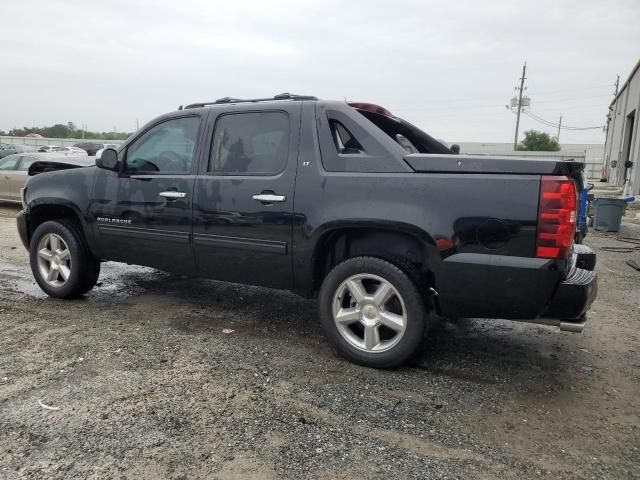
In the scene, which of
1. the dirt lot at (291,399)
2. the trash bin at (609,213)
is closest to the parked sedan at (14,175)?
the dirt lot at (291,399)

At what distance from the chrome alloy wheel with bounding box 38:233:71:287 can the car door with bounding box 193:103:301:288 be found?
5.66 ft

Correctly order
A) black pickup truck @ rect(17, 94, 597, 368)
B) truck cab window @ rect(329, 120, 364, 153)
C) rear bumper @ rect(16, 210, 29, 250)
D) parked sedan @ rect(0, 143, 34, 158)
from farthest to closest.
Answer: parked sedan @ rect(0, 143, 34, 158) → rear bumper @ rect(16, 210, 29, 250) → truck cab window @ rect(329, 120, 364, 153) → black pickup truck @ rect(17, 94, 597, 368)

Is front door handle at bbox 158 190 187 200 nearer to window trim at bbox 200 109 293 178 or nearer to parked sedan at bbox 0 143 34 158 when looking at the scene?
window trim at bbox 200 109 293 178

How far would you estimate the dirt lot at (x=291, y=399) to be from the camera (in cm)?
248

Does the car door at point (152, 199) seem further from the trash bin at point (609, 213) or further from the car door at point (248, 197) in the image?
the trash bin at point (609, 213)

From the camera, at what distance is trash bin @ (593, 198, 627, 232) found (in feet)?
36.7

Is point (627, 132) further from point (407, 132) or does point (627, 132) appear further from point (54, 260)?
point (54, 260)

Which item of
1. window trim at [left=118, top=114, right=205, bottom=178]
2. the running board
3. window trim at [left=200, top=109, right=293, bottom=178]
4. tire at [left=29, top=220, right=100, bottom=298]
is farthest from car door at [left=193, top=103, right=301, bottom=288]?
the running board

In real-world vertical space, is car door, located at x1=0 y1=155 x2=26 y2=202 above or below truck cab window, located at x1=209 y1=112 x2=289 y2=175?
below

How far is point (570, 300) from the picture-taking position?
312 cm

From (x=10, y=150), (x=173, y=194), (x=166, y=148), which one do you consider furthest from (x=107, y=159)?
(x=10, y=150)

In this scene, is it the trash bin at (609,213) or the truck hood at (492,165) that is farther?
the trash bin at (609,213)

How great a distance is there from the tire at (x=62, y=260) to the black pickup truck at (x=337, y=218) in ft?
0.05

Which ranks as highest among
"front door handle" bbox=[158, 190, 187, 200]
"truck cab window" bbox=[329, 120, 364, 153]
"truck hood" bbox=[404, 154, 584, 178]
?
"truck cab window" bbox=[329, 120, 364, 153]
